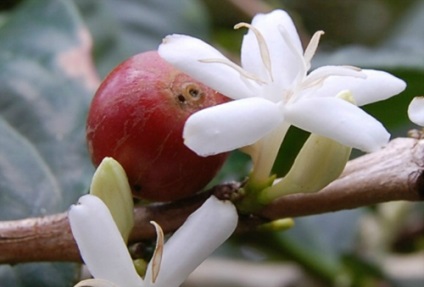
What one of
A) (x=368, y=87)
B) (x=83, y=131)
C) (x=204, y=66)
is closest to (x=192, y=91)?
(x=204, y=66)

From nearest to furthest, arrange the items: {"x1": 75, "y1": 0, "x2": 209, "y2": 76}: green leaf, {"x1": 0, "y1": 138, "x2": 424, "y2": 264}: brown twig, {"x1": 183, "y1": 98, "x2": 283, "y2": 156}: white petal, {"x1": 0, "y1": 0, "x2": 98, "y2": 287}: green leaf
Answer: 1. {"x1": 183, "y1": 98, "x2": 283, "y2": 156}: white petal
2. {"x1": 0, "y1": 138, "x2": 424, "y2": 264}: brown twig
3. {"x1": 0, "y1": 0, "x2": 98, "y2": 287}: green leaf
4. {"x1": 75, "y1": 0, "x2": 209, "y2": 76}: green leaf

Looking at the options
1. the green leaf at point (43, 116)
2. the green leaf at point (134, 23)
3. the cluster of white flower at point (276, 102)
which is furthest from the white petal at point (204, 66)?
the green leaf at point (134, 23)

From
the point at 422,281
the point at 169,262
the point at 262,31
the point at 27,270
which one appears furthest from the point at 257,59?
the point at 422,281

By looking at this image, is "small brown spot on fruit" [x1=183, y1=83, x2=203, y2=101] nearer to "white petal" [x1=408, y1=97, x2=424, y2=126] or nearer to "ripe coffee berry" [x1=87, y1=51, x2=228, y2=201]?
"ripe coffee berry" [x1=87, y1=51, x2=228, y2=201]

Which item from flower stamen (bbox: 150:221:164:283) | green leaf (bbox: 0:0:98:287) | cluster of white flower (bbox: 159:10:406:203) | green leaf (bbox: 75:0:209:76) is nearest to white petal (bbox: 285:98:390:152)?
cluster of white flower (bbox: 159:10:406:203)

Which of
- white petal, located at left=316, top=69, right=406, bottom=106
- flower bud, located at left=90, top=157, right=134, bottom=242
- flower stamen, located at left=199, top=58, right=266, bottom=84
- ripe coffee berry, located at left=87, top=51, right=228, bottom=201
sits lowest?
flower bud, located at left=90, top=157, right=134, bottom=242

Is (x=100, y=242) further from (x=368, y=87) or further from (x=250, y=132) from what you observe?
(x=368, y=87)

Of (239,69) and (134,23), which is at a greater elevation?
(134,23)
